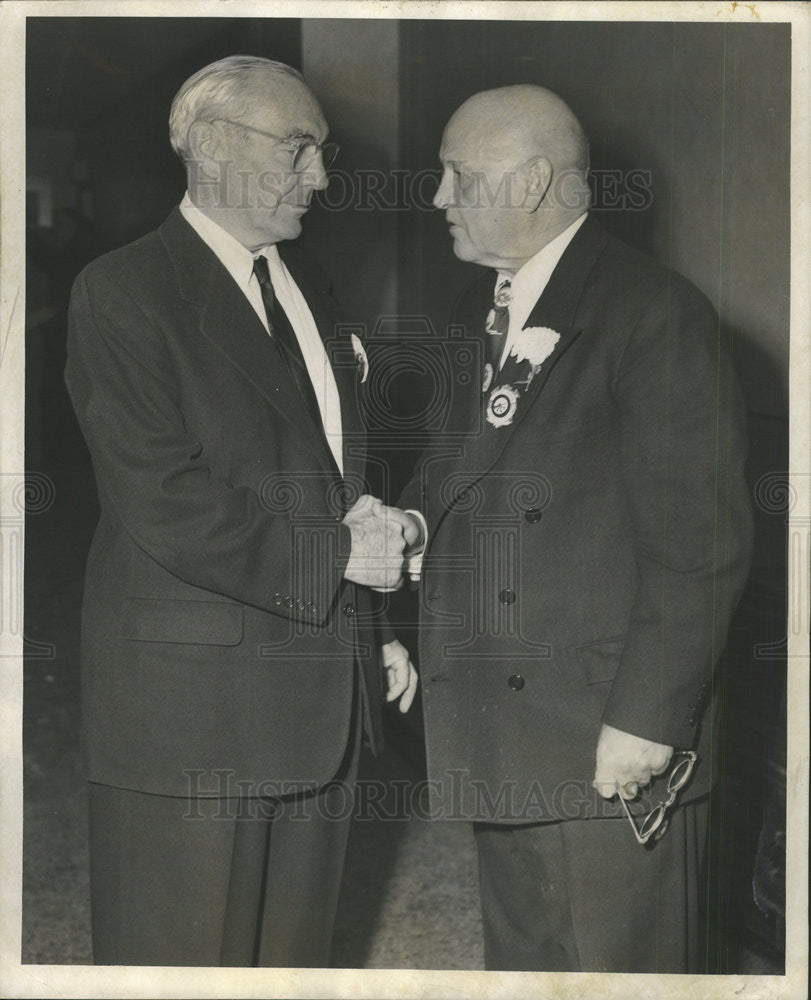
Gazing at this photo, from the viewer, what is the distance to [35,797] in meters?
2.58

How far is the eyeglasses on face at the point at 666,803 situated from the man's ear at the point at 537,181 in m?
1.05

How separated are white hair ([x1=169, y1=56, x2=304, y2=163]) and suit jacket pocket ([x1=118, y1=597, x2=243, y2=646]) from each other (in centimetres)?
82

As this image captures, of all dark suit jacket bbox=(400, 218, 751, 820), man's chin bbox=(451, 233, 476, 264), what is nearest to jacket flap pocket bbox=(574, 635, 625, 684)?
dark suit jacket bbox=(400, 218, 751, 820)

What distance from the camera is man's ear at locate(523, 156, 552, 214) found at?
93.8 inches

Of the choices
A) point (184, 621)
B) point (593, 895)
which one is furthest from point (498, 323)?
point (593, 895)

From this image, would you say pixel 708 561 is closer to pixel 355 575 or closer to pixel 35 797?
pixel 355 575

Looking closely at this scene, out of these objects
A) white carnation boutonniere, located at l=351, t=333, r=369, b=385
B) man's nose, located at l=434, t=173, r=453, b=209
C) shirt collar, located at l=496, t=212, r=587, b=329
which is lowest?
white carnation boutonniere, located at l=351, t=333, r=369, b=385

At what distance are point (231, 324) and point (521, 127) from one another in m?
0.63

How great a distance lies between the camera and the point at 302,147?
2.40 metres

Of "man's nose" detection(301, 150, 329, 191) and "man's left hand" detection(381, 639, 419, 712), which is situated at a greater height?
"man's nose" detection(301, 150, 329, 191)

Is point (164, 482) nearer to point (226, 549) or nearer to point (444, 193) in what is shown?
point (226, 549)

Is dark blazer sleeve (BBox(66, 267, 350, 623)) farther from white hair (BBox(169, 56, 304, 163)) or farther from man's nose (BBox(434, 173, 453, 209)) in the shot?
man's nose (BBox(434, 173, 453, 209))

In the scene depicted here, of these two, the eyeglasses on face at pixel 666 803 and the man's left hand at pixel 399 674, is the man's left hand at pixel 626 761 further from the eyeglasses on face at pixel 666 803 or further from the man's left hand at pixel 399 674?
the man's left hand at pixel 399 674

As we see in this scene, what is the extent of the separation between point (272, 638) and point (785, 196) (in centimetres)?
129
